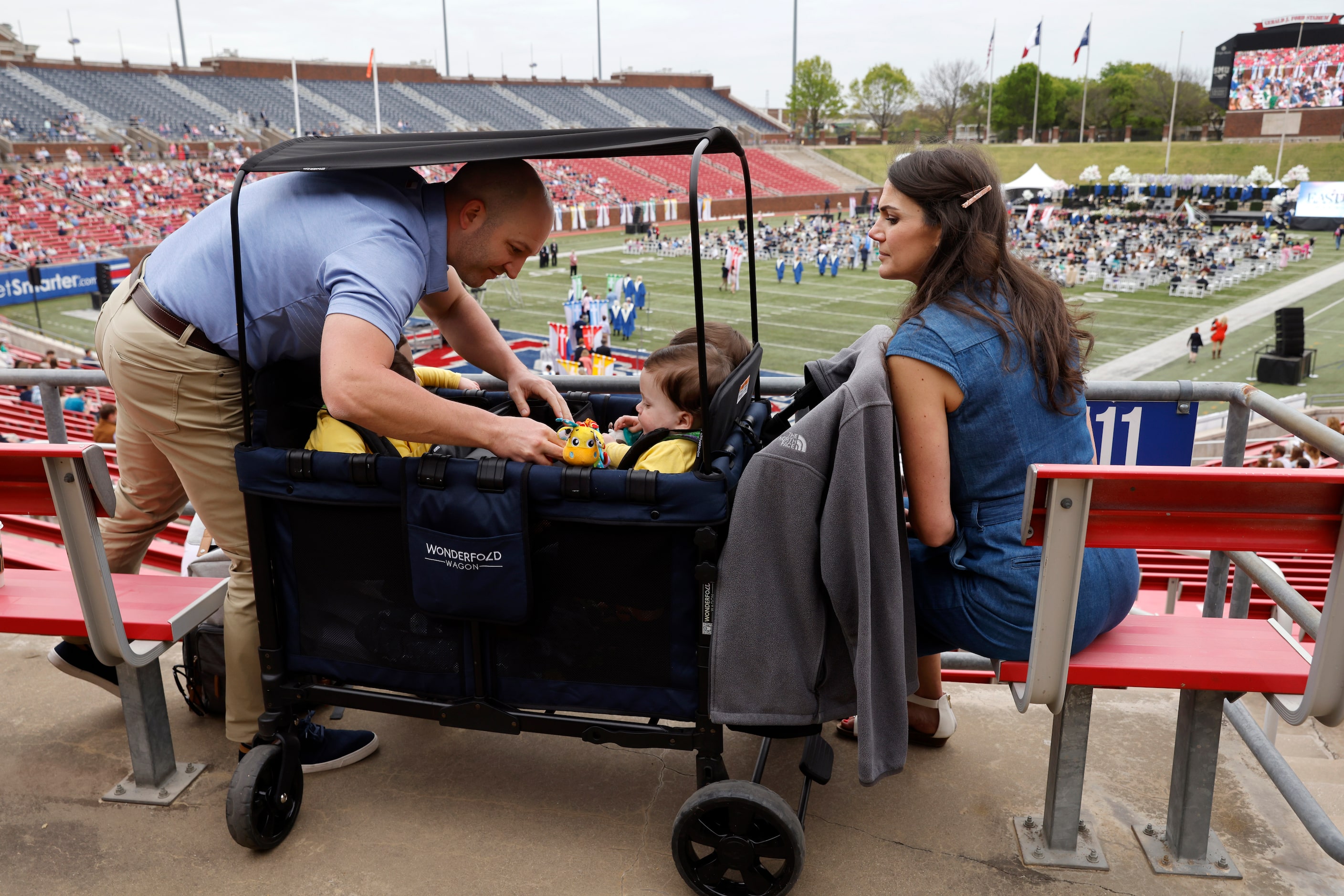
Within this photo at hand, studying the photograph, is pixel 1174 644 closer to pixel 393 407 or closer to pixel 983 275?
pixel 983 275

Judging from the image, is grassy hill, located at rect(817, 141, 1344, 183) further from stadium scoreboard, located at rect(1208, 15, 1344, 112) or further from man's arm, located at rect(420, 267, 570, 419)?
man's arm, located at rect(420, 267, 570, 419)

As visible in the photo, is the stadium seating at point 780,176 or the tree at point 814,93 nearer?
the stadium seating at point 780,176

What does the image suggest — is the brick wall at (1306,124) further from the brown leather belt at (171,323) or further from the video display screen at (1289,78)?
the brown leather belt at (171,323)

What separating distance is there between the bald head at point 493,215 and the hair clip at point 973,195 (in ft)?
3.18

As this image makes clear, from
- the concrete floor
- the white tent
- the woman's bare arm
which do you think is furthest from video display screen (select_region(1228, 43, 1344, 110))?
the woman's bare arm

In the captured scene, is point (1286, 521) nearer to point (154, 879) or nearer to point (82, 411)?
point (154, 879)

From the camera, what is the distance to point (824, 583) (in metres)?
2.05

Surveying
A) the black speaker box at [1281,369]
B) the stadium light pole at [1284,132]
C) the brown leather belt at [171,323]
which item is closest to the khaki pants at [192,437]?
the brown leather belt at [171,323]

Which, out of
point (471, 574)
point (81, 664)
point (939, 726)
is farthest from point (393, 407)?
point (939, 726)

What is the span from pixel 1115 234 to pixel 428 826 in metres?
44.9

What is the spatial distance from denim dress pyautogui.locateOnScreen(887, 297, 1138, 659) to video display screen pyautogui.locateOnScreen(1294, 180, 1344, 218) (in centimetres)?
5635

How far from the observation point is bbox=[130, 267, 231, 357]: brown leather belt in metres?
2.35

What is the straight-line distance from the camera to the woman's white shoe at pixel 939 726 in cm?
277

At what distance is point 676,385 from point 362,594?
0.90 meters
